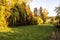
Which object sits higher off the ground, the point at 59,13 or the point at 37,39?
the point at 59,13

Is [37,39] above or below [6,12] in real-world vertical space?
below

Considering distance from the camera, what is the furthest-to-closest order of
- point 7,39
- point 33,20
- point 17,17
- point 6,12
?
point 33,20
point 17,17
point 6,12
point 7,39

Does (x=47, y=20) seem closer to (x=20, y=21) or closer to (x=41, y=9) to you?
(x=41, y=9)

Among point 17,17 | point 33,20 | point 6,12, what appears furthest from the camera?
point 33,20

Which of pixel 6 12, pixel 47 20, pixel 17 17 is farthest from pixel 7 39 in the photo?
pixel 47 20

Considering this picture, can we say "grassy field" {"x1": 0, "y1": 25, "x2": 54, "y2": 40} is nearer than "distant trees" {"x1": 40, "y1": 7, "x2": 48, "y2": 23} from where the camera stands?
Yes

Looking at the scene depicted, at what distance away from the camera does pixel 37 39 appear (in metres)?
11.5

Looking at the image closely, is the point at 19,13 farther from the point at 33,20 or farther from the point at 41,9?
the point at 41,9

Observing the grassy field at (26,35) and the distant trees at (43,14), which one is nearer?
the grassy field at (26,35)

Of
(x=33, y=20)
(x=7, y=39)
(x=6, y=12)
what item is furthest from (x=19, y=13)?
(x=7, y=39)

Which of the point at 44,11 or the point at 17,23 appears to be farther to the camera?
the point at 44,11

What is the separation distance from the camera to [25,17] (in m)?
25.8

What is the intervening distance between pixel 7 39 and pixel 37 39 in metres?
2.19

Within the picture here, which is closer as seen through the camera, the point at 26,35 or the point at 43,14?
the point at 26,35
